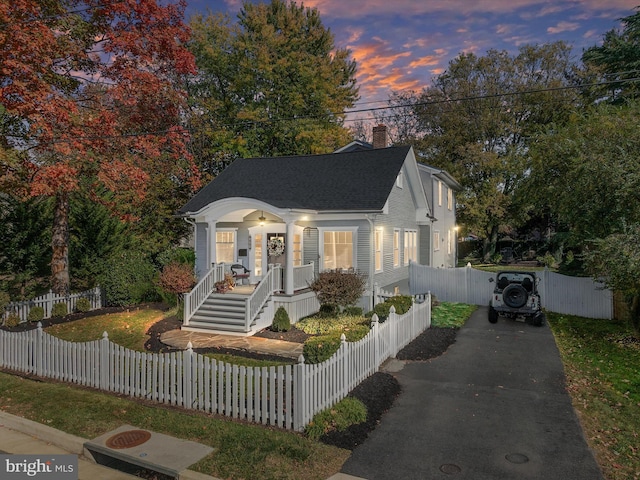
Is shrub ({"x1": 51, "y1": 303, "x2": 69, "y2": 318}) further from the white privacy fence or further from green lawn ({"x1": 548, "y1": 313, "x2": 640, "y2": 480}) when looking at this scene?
green lawn ({"x1": 548, "y1": 313, "x2": 640, "y2": 480})

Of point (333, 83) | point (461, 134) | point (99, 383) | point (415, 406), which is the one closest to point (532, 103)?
point (461, 134)

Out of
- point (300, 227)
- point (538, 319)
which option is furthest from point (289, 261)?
point (538, 319)

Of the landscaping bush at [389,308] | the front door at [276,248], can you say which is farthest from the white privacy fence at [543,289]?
the front door at [276,248]

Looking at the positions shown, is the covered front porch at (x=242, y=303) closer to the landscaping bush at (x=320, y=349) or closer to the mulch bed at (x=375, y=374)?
the mulch bed at (x=375, y=374)

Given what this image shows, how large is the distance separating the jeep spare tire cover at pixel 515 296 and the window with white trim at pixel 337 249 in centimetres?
594

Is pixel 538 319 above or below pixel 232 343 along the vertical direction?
above

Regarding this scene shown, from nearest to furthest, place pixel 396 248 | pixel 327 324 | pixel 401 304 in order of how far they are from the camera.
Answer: pixel 401 304 → pixel 327 324 → pixel 396 248

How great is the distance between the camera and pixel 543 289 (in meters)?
18.4

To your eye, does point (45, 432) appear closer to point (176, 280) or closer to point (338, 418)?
point (338, 418)

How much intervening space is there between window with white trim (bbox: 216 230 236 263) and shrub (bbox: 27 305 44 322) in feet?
23.0

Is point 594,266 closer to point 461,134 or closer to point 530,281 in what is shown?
point 530,281

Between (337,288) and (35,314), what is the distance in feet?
37.4

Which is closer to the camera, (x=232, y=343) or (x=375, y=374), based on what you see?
(x=375, y=374)

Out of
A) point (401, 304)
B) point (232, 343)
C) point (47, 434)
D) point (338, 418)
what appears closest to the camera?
point (47, 434)
